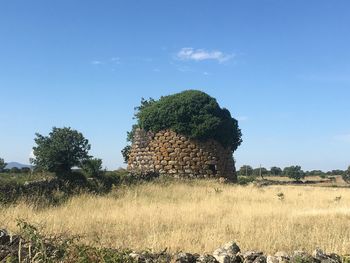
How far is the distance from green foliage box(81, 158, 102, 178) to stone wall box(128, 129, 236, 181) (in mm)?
5267

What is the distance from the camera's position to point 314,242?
26.3ft

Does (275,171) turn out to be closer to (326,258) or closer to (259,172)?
(259,172)

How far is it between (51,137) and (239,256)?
49.4ft

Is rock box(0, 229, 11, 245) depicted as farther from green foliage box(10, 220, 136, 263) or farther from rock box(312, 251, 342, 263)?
rock box(312, 251, 342, 263)

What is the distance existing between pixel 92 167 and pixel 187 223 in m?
8.60

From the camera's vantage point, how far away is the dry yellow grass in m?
7.68

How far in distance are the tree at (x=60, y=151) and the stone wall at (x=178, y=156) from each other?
17.6 feet

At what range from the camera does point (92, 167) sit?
1839cm

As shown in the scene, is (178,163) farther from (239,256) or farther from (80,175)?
(239,256)

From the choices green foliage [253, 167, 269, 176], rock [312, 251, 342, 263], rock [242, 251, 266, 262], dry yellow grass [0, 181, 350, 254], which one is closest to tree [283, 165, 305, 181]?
green foliage [253, 167, 269, 176]

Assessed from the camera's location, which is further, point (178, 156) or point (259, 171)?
point (259, 171)

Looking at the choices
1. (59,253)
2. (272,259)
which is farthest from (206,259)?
(59,253)

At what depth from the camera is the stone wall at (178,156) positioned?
2358 cm

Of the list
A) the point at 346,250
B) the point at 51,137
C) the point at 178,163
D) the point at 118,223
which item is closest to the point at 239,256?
the point at 346,250
